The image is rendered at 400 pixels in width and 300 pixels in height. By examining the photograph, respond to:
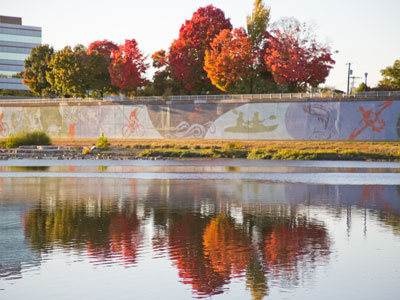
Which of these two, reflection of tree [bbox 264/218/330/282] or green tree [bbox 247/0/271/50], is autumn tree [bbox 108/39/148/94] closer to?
green tree [bbox 247/0/271/50]

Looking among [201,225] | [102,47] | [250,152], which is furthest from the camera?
[102,47]

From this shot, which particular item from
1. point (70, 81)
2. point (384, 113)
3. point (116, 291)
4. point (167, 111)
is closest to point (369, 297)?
point (116, 291)

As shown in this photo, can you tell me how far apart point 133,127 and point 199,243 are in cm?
7102

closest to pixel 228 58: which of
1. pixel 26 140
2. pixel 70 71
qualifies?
pixel 70 71

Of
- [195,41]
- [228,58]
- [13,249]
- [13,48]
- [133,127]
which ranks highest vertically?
[13,48]

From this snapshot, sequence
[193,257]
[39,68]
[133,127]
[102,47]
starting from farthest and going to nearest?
[102,47] < [39,68] < [133,127] < [193,257]

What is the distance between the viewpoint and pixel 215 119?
7706cm

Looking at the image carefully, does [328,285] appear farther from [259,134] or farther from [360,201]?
[259,134]

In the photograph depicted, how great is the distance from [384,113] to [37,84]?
59.5m

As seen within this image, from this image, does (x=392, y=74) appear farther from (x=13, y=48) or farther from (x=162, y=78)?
(x=13, y=48)

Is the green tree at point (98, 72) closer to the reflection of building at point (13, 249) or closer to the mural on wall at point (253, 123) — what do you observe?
the mural on wall at point (253, 123)

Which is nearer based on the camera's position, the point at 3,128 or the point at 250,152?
the point at 250,152

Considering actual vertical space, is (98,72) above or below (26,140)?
above

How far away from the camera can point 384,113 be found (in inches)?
2584
